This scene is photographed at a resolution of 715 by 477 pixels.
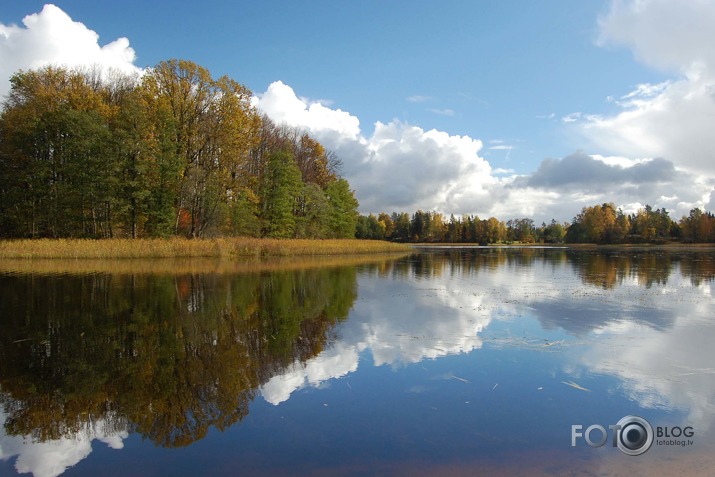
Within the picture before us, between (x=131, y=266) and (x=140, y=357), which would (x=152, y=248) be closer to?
(x=131, y=266)

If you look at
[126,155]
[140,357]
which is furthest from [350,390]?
[126,155]

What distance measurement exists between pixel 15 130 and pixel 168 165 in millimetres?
11371

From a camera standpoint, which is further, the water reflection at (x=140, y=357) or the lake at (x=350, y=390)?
the water reflection at (x=140, y=357)

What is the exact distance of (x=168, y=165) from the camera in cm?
3089

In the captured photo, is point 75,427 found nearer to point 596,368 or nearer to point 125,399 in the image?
point 125,399

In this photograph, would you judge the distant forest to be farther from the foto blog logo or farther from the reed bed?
the foto blog logo

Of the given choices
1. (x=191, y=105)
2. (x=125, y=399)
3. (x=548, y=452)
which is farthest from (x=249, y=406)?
(x=191, y=105)

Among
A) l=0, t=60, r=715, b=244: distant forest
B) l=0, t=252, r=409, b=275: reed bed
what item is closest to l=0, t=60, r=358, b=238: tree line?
l=0, t=60, r=715, b=244: distant forest

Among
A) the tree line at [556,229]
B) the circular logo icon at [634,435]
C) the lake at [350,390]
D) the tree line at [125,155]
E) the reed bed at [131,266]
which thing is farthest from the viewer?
the tree line at [556,229]

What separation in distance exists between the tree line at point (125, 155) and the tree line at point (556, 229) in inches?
2836

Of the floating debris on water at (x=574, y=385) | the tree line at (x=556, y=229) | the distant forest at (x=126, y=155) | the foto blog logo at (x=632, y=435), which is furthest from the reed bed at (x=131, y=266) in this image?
the tree line at (x=556, y=229)

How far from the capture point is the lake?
3781mm

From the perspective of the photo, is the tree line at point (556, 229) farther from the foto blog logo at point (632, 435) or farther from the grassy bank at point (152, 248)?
the foto blog logo at point (632, 435)

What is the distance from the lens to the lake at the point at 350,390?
3.78 metres
